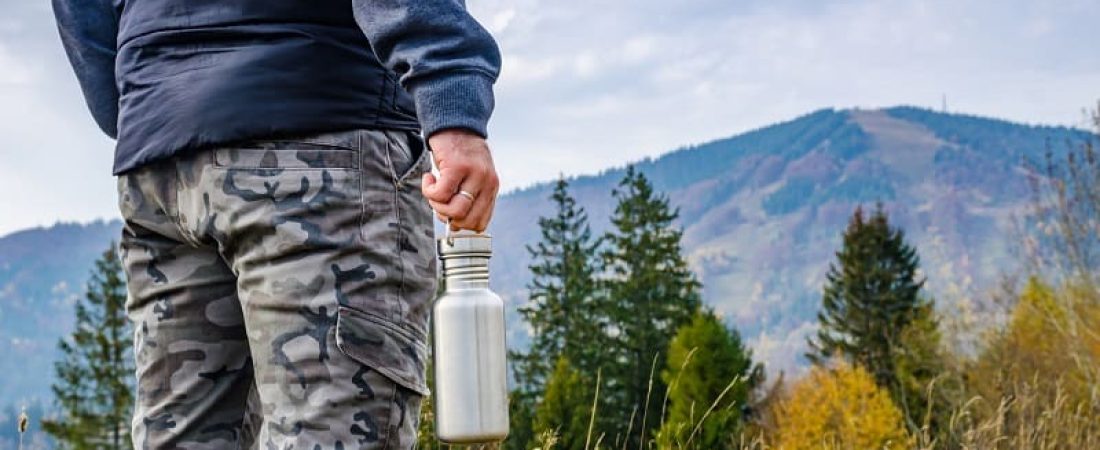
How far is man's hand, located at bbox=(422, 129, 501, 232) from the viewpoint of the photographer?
1495 millimetres

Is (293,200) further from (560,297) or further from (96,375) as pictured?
(560,297)

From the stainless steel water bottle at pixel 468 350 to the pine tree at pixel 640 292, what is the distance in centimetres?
3974

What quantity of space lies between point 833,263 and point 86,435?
1108 inches

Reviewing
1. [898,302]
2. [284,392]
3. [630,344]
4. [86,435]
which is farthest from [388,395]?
[898,302]

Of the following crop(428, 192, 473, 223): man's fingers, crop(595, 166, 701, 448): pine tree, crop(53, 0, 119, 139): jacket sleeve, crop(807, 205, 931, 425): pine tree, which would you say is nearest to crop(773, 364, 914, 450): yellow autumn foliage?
crop(807, 205, 931, 425): pine tree

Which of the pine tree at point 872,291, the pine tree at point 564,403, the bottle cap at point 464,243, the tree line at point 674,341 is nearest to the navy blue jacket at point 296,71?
the bottle cap at point 464,243

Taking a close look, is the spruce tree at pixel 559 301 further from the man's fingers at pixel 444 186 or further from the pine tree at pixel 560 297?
the man's fingers at pixel 444 186

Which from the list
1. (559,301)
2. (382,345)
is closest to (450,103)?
(382,345)

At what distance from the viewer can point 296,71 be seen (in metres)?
1.59

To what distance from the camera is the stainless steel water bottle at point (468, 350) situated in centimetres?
155

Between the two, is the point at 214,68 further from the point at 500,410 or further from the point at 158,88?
the point at 500,410

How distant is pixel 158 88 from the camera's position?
1.65m

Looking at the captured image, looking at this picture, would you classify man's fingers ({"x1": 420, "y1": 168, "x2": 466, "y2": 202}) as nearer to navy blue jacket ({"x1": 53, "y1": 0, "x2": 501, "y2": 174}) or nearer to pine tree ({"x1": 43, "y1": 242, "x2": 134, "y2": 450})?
navy blue jacket ({"x1": 53, "y1": 0, "x2": 501, "y2": 174})

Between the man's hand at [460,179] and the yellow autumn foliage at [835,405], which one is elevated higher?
the man's hand at [460,179]
